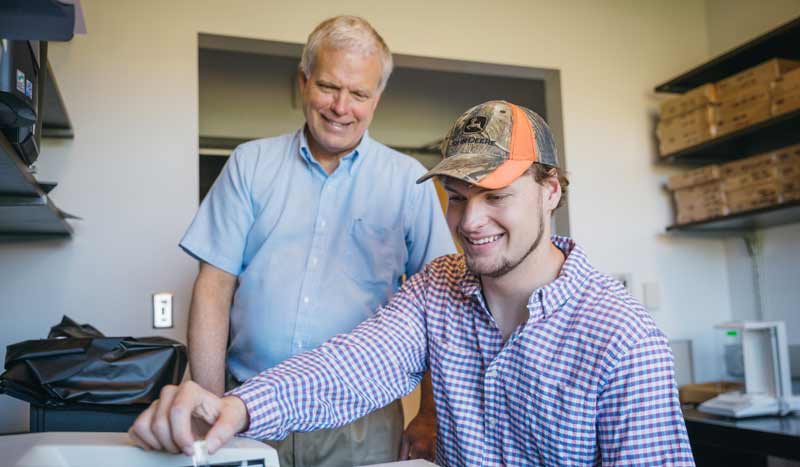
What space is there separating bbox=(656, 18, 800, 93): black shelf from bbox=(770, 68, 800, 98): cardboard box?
15cm

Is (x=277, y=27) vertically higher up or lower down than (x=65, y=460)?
higher up

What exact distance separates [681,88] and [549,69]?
593mm

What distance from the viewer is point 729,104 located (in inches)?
116

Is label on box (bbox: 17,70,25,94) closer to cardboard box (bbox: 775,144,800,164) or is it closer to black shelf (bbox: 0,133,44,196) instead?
black shelf (bbox: 0,133,44,196)

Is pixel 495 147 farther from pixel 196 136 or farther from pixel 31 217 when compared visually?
pixel 196 136

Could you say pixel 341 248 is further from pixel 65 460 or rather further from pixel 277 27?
pixel 277 27

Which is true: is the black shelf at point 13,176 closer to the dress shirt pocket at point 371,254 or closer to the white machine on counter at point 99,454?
the white machine on counter at point 99,454

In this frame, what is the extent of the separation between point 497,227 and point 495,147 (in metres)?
0.13

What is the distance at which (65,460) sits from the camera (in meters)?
0.77

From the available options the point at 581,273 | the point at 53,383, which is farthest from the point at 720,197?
the point at 53,383

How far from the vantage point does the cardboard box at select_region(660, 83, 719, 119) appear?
300 centimetres

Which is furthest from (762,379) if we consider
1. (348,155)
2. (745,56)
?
(348,155)

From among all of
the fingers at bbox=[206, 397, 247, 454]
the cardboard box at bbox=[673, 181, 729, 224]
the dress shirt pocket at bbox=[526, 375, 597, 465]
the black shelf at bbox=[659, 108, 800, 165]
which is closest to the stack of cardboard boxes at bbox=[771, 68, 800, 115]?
the black shelf at bbox=[659, 108, 800, 165]

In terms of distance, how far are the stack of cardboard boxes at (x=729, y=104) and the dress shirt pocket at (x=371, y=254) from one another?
5.74 feet
